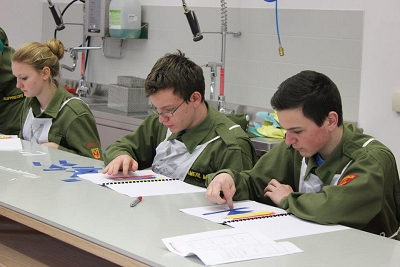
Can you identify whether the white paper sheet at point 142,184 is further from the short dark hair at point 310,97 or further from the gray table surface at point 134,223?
the short dark hair at point 310,97

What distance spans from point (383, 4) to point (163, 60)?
1.52 meters

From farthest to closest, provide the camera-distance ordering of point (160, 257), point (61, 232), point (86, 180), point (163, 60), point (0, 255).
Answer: point (163, 60)
point (86, 180)
point (0, 255)
point (61, 232)
point (160, 257)

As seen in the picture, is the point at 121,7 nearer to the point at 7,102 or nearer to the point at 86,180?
the point at 7,102

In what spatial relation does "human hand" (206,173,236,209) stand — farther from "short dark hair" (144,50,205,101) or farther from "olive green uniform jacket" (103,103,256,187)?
"short dark hair" (144,50,205,101)

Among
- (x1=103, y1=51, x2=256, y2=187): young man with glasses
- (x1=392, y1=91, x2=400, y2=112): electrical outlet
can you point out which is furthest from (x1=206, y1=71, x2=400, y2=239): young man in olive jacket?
(x1=392, y1=91, x2=400, y2=112): electrical outlet

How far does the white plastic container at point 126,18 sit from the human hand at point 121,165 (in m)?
2.41

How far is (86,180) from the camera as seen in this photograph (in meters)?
2.60

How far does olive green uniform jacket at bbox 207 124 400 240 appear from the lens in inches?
82.6

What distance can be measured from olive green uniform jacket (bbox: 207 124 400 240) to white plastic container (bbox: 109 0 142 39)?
2713 mm

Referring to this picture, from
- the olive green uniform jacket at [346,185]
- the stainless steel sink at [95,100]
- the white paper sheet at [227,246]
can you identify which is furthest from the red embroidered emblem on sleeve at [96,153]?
the stainless steel sink at [95,100]

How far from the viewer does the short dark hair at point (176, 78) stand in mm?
2697

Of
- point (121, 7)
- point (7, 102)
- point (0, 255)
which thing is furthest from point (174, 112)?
point (121, 7)

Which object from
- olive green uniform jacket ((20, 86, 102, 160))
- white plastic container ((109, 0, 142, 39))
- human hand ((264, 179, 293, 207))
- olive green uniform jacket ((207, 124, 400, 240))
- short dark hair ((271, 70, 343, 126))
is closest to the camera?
olive green uniform jacket ((207, 124, 400, 240))

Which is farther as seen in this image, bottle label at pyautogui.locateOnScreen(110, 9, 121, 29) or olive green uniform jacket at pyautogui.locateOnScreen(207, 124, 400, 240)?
bottle label at pyautogui.locateOnScreen(110, 9, 121, 29)
